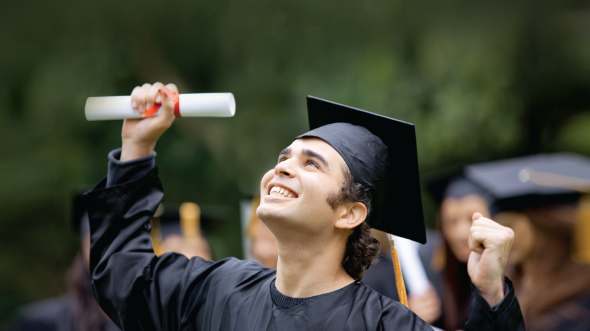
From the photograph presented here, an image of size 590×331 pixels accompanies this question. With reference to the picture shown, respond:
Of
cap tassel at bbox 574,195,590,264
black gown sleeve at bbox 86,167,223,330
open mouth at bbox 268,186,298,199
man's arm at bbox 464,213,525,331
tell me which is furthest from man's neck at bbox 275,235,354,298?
cap tassel at bbox 574,195,590,264

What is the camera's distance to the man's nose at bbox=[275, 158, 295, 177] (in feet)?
6.81

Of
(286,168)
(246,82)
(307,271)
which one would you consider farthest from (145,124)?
(246,82)

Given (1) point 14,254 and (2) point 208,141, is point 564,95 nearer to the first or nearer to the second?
(2) point 208,141

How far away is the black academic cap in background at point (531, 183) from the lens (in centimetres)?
505

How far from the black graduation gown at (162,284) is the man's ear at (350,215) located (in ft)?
0.72

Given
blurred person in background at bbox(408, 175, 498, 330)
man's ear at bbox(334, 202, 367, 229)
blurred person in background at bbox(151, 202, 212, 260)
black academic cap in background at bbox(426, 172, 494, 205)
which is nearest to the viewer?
man's ear at bbox(334, 202, 367, 229)

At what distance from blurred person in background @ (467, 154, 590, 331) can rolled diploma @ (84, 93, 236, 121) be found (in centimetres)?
328

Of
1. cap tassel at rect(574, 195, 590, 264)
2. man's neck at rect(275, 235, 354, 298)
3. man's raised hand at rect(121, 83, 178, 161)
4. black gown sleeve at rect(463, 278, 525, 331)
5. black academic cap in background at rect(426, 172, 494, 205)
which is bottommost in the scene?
cap tassel at rect(574, 195, 590, 264)

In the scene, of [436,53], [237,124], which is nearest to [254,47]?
[237,124]

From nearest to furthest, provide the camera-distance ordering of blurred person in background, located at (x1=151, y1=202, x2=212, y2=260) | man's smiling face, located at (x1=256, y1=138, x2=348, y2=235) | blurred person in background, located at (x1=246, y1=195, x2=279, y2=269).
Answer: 1. man's smiling face, located at (x1=256, y1=138, x2=348, y2=235)
2. blurred person in background, located at (x1=246, y1=195, x2=279, y2=269)
3. blurred person in background, located at (x1=151, y1=202, x2=212, y2=260)

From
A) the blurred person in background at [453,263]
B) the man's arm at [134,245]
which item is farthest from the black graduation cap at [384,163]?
the blurred person in background at [453,263]

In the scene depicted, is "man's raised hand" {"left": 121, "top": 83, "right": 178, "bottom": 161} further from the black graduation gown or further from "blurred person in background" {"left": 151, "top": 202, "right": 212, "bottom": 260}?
"blurred person in background" {"left": 151, "top": 202, "right": 212, "bottom": 260}

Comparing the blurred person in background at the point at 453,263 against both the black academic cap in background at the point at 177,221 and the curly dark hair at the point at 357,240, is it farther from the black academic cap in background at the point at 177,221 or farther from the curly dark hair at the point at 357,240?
the curly dark hair at the point at 357,240

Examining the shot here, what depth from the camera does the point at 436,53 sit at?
8.27 metres
